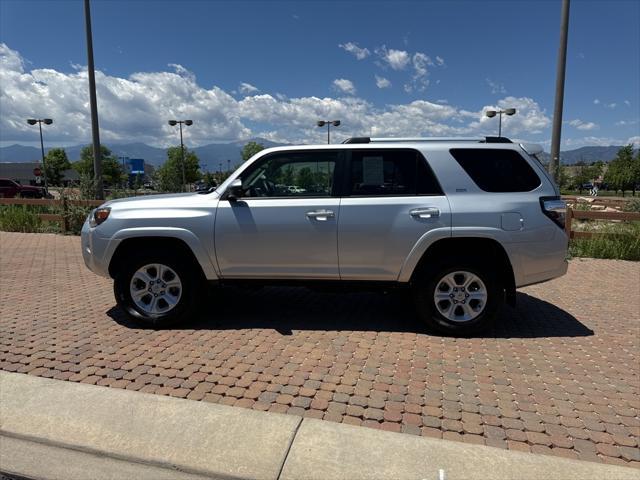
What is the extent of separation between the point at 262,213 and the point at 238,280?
2.43 feet

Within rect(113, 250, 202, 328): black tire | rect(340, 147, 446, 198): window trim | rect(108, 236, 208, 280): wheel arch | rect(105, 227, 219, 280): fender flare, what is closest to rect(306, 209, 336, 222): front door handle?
rect(340, 147, 446, 198): window trim

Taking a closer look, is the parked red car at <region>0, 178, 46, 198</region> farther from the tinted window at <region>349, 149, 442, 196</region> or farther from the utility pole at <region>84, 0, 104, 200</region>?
the tinted window at <region>349, 149, 442, 196</region>

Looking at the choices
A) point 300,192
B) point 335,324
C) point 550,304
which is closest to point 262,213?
point 300,192

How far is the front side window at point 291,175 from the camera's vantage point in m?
4.70

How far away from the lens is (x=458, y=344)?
4473mm

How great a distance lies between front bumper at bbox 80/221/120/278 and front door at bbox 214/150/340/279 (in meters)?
1.13

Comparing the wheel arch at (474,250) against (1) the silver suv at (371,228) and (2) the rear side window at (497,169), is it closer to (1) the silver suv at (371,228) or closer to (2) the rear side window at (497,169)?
(1) the silver suv at (371,228)

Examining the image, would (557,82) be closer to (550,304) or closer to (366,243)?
(550,304)

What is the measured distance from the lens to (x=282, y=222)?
459 centimetres

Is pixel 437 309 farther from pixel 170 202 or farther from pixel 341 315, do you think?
pixel 170 202

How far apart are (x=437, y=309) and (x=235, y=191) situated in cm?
227

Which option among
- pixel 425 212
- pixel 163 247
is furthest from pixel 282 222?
pixel 425 212

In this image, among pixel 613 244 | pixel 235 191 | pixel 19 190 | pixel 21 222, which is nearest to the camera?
pixel 235 191

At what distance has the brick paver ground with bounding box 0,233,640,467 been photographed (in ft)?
10.4
